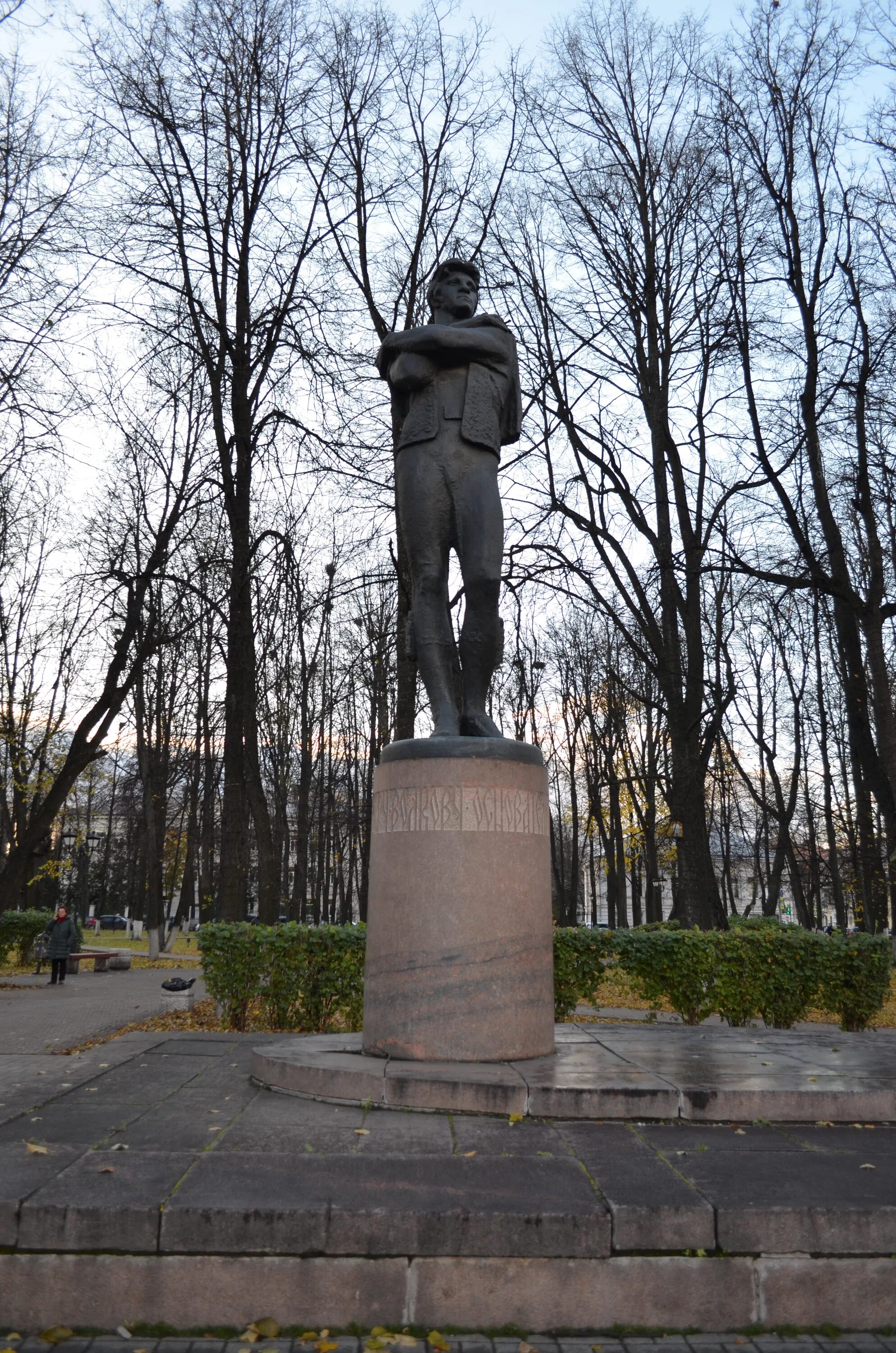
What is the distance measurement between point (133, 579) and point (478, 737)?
9.63 metres

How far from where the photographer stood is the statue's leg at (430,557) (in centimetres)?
645

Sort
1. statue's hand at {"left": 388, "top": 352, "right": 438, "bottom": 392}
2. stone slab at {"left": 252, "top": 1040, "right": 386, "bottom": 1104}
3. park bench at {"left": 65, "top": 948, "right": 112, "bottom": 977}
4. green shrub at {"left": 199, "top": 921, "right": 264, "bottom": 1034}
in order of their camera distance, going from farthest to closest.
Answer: park bench at {"left": 65, "top": 948, "right": 112, "bottom": 977} < green shrub at {"left": 199, "top": 921, "right": 264, "bottom": 1034} < statue's hand at {"left": 388, "top": 352, "right": 438, "bottom": 392} < stone slab at {"left": 252, "top": 1040, "right": 386, "bottom": 1104}

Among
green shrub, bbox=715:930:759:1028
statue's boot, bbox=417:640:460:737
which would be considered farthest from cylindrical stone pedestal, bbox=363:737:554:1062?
green shrub, bbox=715:930:759:1028

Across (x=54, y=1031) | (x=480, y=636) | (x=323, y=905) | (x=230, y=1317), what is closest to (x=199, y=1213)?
(x=230, y=1317)

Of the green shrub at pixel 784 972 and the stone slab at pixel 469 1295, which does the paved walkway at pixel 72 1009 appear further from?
the green shrub at pixel 784 972

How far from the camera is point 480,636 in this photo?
254 inches

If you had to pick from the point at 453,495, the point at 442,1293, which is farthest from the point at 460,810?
the point at 442,1293

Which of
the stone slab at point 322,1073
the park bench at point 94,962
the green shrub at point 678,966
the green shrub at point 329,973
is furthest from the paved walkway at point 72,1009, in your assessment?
the green shrub at point 678,966

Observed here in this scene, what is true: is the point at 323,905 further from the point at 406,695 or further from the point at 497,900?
the point at 497,900

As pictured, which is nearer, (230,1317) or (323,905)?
(230,1317)

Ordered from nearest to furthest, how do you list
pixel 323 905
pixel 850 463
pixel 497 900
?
pixel 497 900 < pixel 850 463 < pixel 323 905

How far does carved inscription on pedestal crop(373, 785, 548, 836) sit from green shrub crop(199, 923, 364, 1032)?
14.2 feet

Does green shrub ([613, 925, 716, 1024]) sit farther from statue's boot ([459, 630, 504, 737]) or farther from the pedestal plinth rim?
the pedestal plinth rim

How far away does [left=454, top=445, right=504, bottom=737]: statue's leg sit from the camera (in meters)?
6.38
